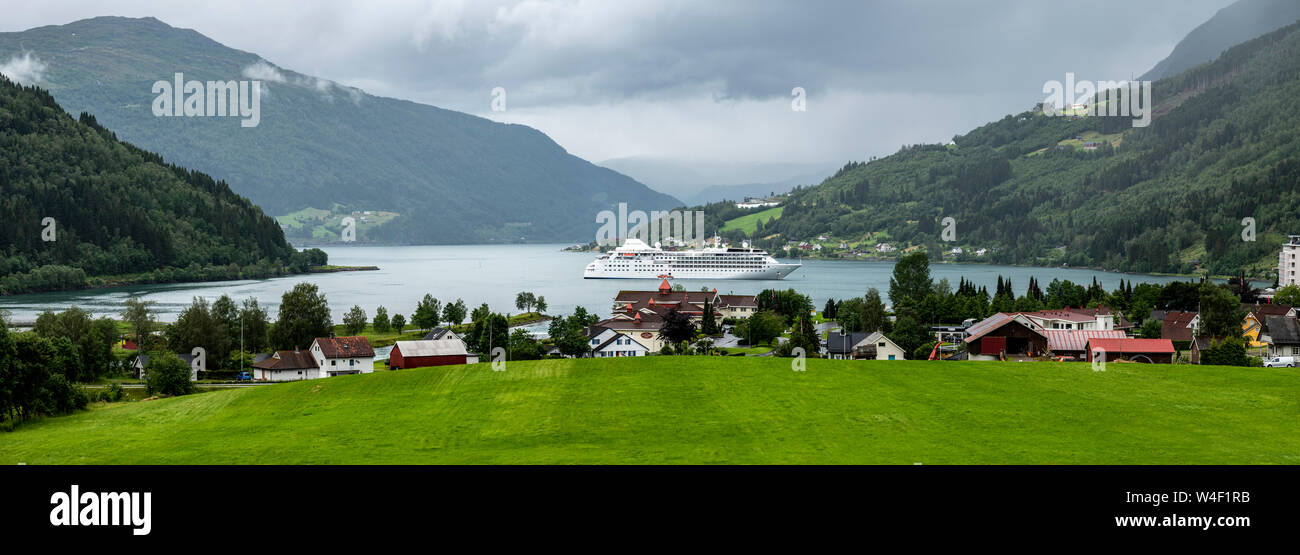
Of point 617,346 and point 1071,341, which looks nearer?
point 1071,341

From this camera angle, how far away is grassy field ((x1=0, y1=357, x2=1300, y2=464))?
60.1 feet

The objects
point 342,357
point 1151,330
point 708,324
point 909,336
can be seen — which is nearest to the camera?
point 342,357

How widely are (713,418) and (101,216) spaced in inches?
5606

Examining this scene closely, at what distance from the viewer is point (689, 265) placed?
524ft

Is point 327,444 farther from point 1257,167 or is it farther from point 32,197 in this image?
point 1257,167

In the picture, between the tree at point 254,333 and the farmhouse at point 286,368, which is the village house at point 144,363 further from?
the tree at point 254,333

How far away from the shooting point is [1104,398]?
984 inches

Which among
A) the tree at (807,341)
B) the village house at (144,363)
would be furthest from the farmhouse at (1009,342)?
the village house at (144,363)

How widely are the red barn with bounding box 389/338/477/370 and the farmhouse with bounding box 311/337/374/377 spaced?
4.51m

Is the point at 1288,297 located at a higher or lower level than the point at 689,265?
lower

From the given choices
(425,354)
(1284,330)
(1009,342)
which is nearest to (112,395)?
(425,354)

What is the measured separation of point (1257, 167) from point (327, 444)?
213495 millimetres

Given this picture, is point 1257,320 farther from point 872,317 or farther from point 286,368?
point 286,368
